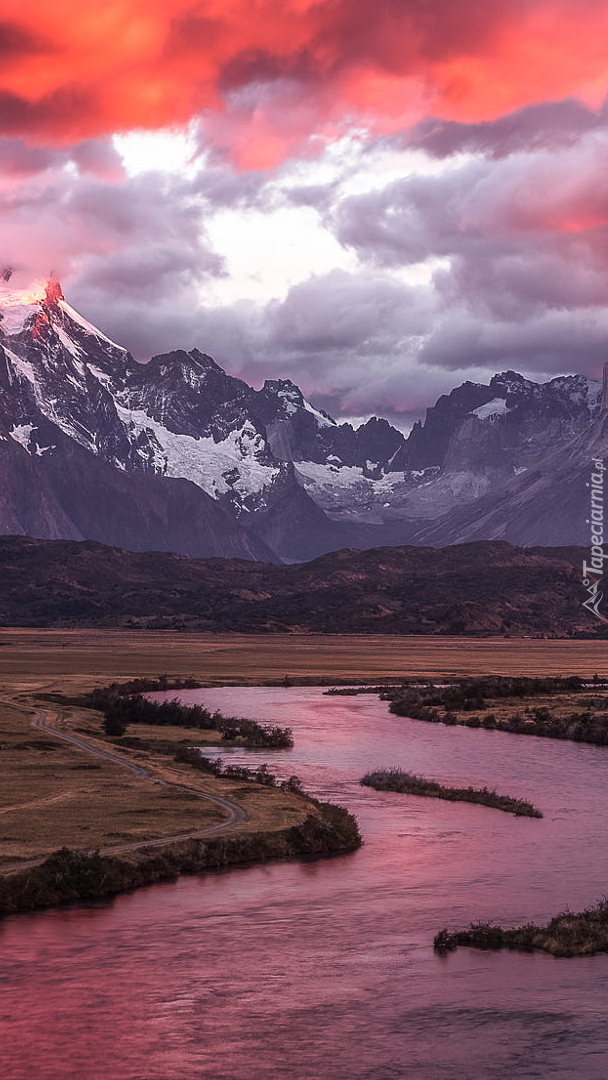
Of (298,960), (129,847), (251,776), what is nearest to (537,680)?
(251,776)

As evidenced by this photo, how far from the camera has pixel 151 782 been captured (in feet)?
210

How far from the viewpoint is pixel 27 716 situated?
96625 mm

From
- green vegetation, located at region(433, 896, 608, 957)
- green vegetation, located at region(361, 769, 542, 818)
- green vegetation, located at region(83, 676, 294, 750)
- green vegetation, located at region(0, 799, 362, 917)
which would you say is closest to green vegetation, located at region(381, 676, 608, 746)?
green vegetation, located at region(83, 676, 294, 750)

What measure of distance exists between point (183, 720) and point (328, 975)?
65.8m

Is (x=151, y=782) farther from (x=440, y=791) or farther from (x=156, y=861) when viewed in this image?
(x=156, y=861)

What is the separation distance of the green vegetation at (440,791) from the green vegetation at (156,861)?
31.7ft

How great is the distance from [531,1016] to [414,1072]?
4862mm

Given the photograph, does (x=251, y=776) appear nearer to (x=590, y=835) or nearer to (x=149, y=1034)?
(x=590, y=835)

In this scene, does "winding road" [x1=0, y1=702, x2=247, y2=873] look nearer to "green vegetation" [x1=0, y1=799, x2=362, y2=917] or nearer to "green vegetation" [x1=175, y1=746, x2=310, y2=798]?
"green vegetation" [x1=0, y1=799, x2=362, y2=917]

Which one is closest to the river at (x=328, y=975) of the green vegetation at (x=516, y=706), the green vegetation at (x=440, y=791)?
the green vegetation at (x=440, y=791)

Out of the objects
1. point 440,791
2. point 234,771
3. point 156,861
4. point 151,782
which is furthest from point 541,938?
point 234,771

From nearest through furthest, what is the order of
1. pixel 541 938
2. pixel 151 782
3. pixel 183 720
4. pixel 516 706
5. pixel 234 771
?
1. pixel 541 938
2. pixel 151 782
3. pixel 234 771
4. pixel 183 720
5. pixel 516 706

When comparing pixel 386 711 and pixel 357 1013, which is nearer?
pixel 357 1013

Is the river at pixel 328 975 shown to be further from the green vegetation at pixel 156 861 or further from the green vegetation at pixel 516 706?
the green vegetation at pixel 516 706
